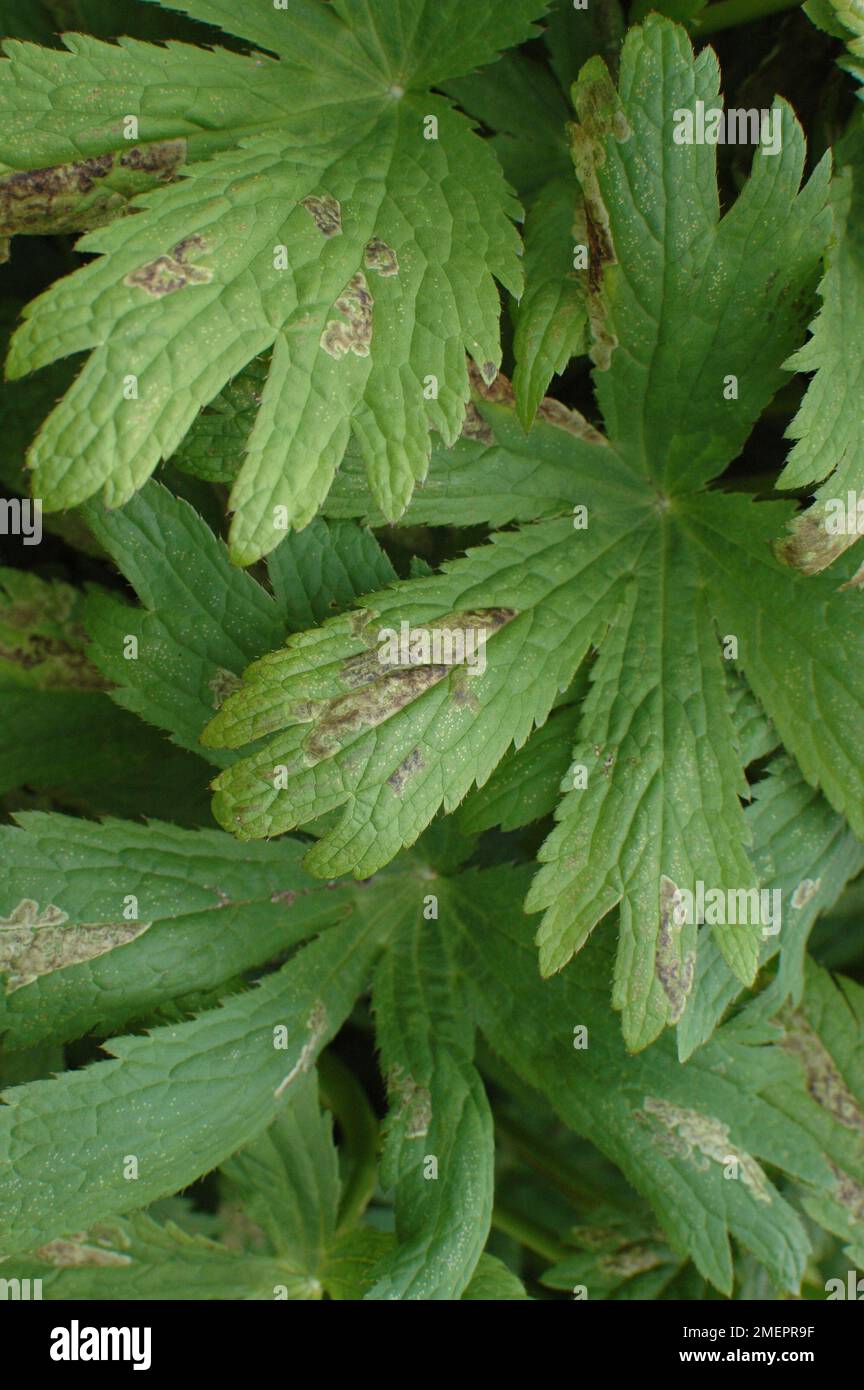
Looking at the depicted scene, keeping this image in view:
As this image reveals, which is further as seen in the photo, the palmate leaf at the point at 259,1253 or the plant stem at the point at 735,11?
the palmate leaf at the point at 259,1253

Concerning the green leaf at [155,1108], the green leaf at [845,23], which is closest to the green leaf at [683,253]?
the green leaf at [845,23]

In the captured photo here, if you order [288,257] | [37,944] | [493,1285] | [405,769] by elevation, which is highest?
[288,257]

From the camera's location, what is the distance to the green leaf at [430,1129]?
5.68 ft

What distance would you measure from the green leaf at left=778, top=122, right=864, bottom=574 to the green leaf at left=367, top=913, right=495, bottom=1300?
941 mm

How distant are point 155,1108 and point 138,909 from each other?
29 centimetres

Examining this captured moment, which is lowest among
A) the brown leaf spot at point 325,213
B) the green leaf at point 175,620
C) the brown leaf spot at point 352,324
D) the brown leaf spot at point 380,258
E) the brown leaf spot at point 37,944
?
the brown leaf spot at point 37,944

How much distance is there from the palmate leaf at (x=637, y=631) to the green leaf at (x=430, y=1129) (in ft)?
1.19

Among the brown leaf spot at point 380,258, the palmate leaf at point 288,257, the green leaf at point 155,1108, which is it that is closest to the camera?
the palmate leaf at point 288,257

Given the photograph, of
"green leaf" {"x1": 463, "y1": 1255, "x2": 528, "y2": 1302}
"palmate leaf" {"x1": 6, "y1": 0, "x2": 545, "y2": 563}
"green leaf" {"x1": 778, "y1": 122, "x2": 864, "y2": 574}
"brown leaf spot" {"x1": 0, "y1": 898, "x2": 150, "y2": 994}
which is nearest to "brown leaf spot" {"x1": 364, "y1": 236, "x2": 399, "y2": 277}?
"palmate leaf" {"x1": 6, "y1": 0, "x2": 545, "y2": 563}

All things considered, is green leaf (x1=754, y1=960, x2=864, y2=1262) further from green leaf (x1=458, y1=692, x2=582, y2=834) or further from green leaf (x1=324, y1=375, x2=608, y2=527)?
green leaf (x1=324, y1=375, x2=608, y2=527)

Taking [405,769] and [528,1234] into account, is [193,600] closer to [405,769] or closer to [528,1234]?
[405,769]

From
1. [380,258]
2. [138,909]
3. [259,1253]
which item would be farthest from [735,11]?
[259,1253]

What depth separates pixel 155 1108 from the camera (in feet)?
5.58

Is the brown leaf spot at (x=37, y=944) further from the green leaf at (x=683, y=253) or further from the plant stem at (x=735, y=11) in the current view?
the plant stem at (x=735, y=11)
